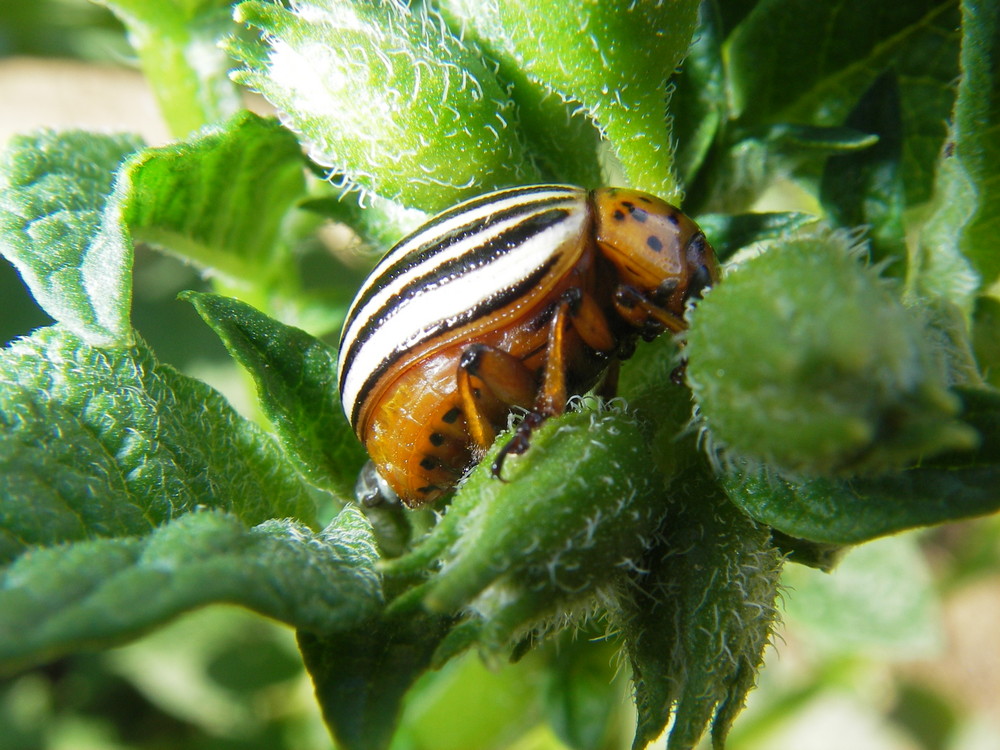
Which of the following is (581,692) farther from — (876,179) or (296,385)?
(876,179)

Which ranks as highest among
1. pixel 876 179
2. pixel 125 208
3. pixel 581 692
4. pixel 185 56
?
pixel 185 56

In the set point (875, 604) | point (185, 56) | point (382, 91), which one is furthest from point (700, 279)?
point (875, 604)

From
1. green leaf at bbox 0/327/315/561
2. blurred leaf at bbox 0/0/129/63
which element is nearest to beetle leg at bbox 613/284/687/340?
green leaf at bbox 0/327/315/561

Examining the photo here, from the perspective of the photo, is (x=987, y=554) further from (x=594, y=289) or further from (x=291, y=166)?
(x=291, y=166)

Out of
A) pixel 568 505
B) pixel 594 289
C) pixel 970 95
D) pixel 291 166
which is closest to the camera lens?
pixel 568 505

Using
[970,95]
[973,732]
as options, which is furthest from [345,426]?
[973,732]

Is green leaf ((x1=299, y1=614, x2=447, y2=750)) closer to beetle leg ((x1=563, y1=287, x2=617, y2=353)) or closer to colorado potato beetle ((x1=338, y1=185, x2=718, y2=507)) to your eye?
colorado potato beetle ((x1=338, y1=185, x2=718, y2=507))

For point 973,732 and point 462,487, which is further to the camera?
point 973,732
